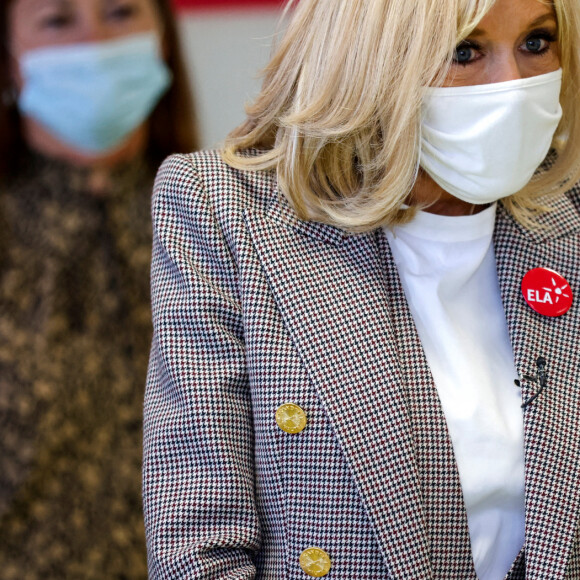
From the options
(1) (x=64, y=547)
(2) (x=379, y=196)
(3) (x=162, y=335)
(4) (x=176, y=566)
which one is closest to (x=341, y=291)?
(2) (x=379, y=196)

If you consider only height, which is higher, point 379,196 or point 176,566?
point 379,196

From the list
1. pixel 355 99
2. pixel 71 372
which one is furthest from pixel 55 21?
pixel 355 99

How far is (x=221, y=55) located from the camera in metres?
3.03

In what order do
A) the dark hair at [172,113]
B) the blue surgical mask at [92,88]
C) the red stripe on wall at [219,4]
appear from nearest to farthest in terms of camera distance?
1. the blue surgical mask at [92,88]
2. the dark hair at [172,113]
3. the red stripe on wall at [219,4]

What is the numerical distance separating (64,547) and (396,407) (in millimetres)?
1444

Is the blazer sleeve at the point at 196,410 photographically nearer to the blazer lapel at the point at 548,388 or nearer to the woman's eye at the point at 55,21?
the blazer lapel at the point at 548,388

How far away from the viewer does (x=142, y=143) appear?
2.72 meters

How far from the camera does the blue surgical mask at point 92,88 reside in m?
2.53

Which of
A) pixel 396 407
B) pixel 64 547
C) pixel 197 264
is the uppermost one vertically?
pixel 197 264

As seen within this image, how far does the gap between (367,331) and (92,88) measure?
1.51 m

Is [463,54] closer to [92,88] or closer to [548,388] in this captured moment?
[548,388]

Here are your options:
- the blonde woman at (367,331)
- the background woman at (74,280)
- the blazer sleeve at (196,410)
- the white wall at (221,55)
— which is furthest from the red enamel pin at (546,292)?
the white wall at (221,55)

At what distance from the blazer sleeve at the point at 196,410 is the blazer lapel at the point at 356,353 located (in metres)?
0.09

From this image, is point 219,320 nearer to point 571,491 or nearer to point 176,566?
point 176,566
